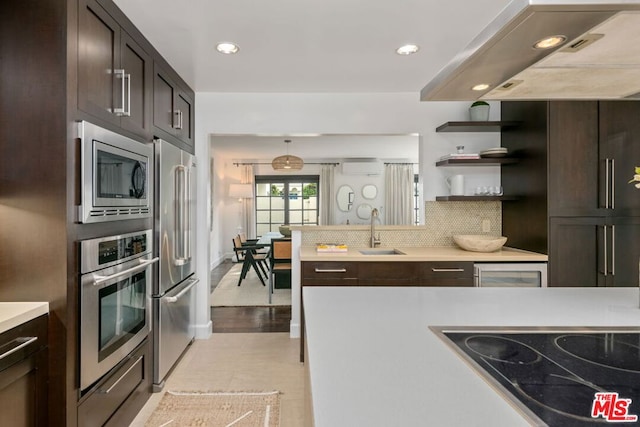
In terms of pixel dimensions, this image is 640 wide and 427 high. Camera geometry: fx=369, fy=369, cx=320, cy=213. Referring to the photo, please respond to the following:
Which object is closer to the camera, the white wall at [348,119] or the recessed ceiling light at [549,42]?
the recessed ceiling light at [549,42]

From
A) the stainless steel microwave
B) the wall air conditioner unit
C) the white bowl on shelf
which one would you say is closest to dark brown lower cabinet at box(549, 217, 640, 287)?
the white bowl on shelf

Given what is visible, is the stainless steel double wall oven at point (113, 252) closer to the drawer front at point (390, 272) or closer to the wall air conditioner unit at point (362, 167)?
the drawer front at point (390, 272)

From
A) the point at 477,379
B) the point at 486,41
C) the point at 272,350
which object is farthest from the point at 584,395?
the point at 272,350

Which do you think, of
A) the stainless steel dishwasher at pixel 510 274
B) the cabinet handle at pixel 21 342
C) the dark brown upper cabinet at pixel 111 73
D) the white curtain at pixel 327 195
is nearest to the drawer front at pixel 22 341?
the cabinet handle at pixel 21 342

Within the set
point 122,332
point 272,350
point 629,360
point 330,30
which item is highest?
point 330,30

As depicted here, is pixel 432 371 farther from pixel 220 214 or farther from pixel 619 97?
pixel 220 214

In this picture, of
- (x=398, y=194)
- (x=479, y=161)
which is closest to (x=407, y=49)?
(x=479, y=161)

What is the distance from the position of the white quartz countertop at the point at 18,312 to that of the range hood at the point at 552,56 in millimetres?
1689

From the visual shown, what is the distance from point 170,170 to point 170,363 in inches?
54.7

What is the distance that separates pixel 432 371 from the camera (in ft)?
2.67

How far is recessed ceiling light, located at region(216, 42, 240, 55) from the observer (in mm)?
2453

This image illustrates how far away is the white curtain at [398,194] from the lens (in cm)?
812

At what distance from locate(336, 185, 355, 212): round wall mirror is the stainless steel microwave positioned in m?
5.95

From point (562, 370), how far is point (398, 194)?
7.42 meters
